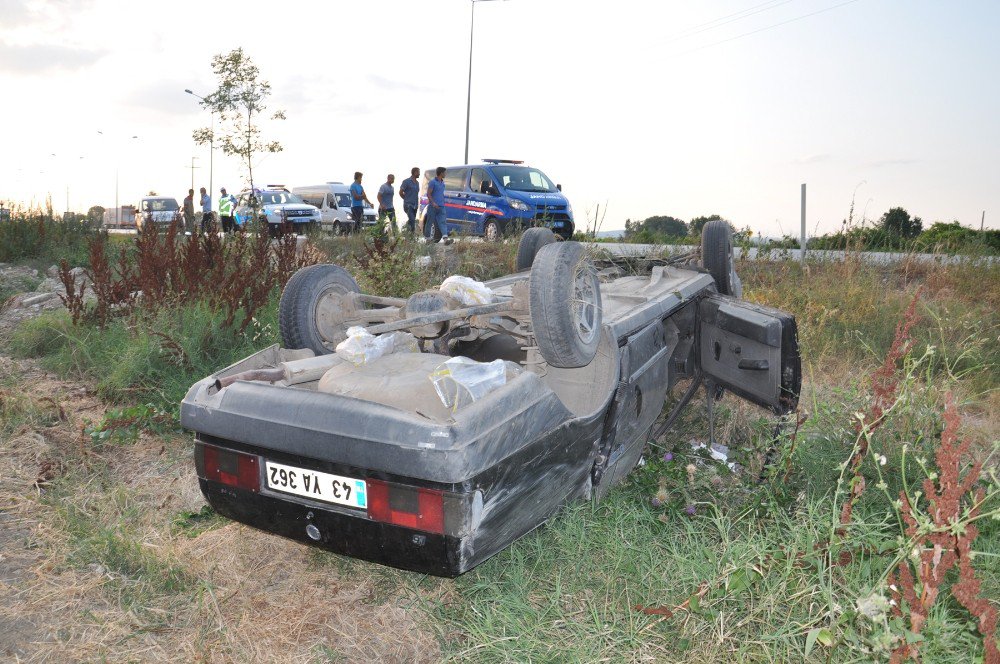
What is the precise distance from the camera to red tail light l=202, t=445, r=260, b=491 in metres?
2.90

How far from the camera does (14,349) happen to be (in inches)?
295

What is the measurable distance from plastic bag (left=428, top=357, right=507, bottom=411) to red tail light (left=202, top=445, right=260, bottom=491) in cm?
80

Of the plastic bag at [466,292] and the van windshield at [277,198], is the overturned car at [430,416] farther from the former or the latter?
the van windshield at [277,198]

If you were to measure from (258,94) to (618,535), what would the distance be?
1779 centimetres

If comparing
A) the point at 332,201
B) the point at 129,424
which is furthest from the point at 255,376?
the point at 332,201

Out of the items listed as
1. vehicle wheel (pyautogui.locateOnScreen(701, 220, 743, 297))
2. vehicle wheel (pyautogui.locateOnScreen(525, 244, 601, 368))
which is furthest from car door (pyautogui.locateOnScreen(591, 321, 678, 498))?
vehicle wheel (pyautogui.locateOnScreen(701, 220, 743, 297))

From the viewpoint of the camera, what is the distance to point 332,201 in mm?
27562

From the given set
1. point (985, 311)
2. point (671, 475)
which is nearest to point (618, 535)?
point (671, 475)

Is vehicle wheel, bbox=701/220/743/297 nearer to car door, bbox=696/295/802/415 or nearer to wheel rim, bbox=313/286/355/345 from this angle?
car door, bbox=696/295/802/415

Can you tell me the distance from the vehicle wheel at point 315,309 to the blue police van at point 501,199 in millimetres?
11728

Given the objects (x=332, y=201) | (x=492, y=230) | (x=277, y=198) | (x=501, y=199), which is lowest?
(x=492, y=230)

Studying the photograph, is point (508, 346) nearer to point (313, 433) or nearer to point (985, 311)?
point (313, 433)

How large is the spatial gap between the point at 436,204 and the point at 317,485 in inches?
538

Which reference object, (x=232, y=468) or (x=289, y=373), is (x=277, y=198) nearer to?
(x=289, y=373)
